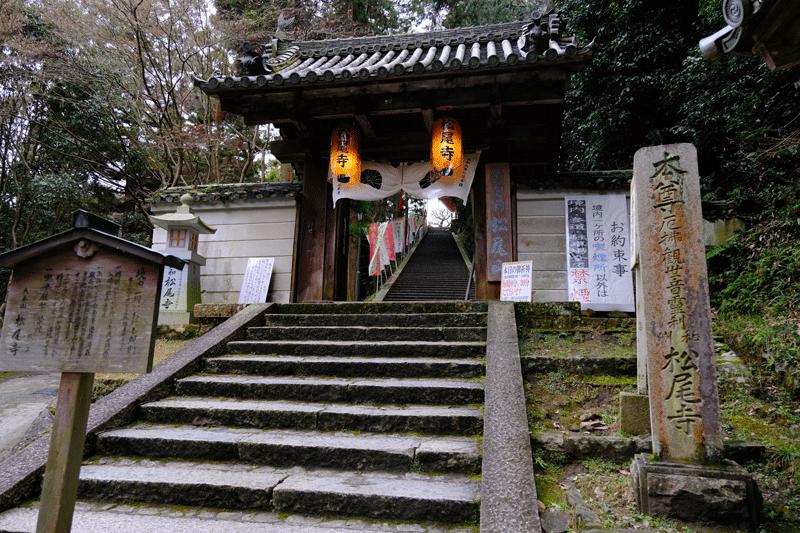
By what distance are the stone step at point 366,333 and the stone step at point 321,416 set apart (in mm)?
1493

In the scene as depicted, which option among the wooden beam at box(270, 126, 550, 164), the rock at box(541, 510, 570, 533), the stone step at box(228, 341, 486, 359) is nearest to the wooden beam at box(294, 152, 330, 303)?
the wooden beam at box(270, 126, 550, 164)

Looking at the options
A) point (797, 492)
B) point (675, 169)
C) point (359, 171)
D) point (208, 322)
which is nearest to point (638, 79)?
point (359, 171)

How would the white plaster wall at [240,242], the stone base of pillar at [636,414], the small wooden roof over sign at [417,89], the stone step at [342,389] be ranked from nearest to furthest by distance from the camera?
1. the stone base of pillar at [636,414]
2. the stone step at [342,389]
3. the small wooden roof over sign at [417,89]
4. the white plaster wall at [240,242]

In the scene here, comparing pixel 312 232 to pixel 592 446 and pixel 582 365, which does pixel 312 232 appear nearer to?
pixel 582 365

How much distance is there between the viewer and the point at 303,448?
359cm

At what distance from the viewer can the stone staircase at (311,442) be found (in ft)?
9.81

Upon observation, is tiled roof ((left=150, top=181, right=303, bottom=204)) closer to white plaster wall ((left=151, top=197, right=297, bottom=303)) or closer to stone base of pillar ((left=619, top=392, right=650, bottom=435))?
white plaster wall ((left=151, top=197, right=297, bottom=303))

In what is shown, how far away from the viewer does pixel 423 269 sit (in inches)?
769

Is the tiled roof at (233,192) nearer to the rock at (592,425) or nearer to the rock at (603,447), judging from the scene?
the rock at (592,425)

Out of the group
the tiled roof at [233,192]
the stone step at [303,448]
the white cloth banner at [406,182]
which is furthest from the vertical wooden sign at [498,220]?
the stone step at [303,448]

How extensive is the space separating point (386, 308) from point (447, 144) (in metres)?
3.20

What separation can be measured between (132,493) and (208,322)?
4.05 meters

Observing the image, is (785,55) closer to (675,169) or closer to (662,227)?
(675,169)

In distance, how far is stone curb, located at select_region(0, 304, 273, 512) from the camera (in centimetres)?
333
